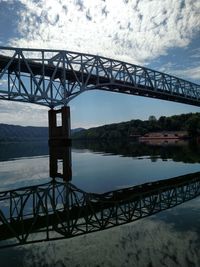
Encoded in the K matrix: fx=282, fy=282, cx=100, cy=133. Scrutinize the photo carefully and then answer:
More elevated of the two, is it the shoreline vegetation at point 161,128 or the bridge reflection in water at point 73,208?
the shoreline vegetation at point 161,128

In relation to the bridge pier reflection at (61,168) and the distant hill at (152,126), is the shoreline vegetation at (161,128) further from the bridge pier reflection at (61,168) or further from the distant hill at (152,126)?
the bridge pier reflection at (61,168)

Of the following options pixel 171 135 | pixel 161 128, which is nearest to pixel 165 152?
pixel 171 135

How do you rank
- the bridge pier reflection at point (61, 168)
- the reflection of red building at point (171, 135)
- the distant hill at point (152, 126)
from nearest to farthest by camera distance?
1. the bridge pier reflection at point (61, 168)
2. the reflection of red building at point (171, 135)
3. the distant hill at point (152, 126)

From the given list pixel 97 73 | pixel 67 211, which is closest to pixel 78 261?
pixel 67 211

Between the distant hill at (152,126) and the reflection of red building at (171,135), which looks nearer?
the reflection of red building at (171,135)

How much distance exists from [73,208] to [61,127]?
48.3 m

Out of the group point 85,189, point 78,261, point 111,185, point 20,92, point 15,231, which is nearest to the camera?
point 78,261

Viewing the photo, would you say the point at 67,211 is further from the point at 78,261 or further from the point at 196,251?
the point at 196,251

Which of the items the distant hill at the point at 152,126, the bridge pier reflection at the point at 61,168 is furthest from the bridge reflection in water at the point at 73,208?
the distant hill at the point at 152,126

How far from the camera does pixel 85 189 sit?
13.9m

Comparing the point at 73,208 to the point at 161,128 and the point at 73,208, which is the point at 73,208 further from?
the point at 161,128

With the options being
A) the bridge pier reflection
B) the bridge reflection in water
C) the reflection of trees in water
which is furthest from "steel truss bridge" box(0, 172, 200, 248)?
the reflection of trees in water

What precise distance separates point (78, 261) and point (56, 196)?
23.3 feet

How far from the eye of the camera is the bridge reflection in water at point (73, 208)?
307 inches
